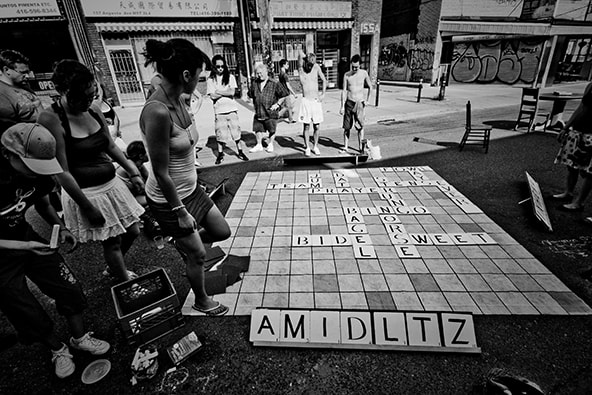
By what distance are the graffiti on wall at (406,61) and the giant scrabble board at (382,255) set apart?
769 inches

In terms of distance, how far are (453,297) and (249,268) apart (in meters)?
2.19

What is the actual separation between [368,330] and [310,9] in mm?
17472

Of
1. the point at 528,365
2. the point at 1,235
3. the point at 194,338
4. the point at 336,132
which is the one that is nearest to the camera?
the point at 1,235

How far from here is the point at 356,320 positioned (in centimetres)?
248

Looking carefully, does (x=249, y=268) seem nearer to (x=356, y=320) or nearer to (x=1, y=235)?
(x=356, y=320)

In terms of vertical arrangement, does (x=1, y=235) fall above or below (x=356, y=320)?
above

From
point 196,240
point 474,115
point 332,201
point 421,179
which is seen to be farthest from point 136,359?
point 474,115

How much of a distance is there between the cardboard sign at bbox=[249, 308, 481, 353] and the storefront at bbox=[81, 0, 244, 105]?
15.1 metres

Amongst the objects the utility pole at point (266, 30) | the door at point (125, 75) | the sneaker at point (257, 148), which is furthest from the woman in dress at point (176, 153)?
the door at point (125, 75)

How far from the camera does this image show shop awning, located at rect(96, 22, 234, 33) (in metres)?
13.0

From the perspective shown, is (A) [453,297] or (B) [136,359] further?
(A) [453,297]

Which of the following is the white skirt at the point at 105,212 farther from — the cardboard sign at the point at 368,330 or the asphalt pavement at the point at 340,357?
the cardboard sign at the point at 368,330

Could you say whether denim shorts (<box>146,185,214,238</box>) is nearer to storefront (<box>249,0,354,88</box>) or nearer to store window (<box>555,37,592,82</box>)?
storefront (<box>249,0,354,88</box>)

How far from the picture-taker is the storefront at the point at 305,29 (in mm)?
15258
